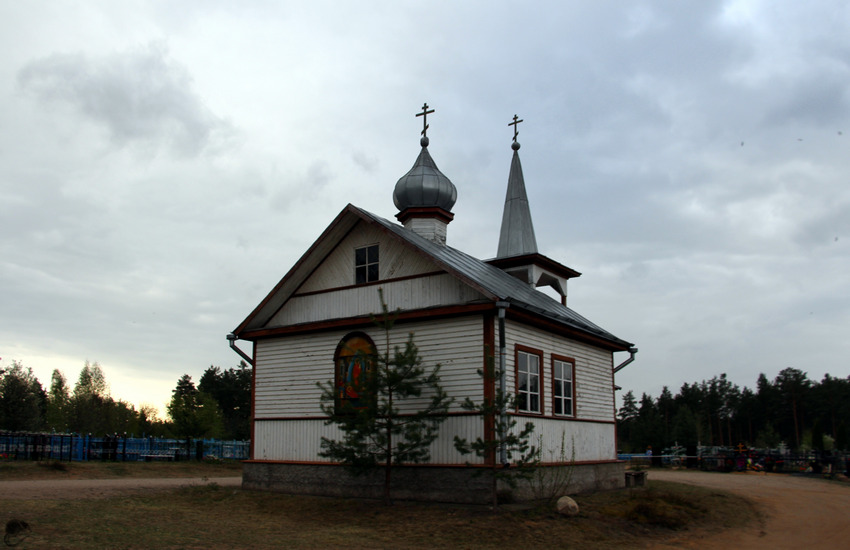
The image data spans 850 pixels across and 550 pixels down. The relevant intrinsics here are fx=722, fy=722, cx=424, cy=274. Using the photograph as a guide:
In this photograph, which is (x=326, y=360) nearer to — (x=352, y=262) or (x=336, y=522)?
(x=352, y=262)

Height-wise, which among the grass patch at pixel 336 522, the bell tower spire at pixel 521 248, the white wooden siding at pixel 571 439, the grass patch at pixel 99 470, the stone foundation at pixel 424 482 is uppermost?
the bell tower spire at pixel 521 248

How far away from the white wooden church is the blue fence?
1498 centimetres

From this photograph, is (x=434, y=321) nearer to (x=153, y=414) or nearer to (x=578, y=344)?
(x=578, y=344)

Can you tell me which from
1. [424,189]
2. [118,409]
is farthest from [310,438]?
[118,409]

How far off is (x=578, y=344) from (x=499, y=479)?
6.29 m

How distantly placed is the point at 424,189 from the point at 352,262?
4944 mm

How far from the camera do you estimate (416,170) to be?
2303 centimetres

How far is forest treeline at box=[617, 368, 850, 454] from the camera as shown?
62.9 meters

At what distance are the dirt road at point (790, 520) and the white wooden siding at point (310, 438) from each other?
14.9 feet

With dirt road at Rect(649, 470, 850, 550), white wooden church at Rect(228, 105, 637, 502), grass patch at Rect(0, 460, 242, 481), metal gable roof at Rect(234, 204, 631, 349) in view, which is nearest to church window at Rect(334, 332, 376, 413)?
white wooden church at Rect(228, 105, 637, 502)

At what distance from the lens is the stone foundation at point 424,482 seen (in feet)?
49.2

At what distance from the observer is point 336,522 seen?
1379 centimetres

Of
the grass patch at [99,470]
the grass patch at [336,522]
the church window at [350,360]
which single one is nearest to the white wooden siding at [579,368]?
the grass patch at [336,522]

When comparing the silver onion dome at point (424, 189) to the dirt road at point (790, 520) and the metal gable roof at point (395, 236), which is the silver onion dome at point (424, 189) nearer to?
the metal gable roof at point (395, 236)
